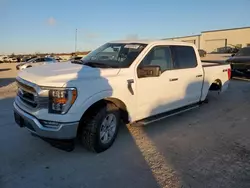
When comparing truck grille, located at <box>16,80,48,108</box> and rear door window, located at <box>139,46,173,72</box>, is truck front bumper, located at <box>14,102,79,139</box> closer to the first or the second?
truck grille, located at <box>16,80,48,108</box>

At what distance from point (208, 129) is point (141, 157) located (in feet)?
6.88

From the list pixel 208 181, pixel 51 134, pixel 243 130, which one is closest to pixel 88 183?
pixel 51 134

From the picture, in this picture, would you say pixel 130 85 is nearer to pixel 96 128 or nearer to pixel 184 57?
pixel 96 128

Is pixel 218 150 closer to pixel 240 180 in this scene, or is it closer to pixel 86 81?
pixel 240 180

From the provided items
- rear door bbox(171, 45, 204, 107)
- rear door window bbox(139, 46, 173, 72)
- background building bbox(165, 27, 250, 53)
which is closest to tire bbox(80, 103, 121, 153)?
rear door window bbox(139, 46, 173, 72)

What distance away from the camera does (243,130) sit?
5395 millimetres

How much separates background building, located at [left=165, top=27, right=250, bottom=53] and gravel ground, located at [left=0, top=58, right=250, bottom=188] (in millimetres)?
53882

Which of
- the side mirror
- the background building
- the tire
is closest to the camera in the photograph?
the tire

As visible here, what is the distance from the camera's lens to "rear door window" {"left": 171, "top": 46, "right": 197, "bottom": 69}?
5570mm

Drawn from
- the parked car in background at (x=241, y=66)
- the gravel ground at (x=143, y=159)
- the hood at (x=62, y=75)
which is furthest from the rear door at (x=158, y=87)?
the parked car in background at (x=241, y=66)

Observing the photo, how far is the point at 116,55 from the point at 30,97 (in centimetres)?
187

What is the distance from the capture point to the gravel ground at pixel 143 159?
3344mm


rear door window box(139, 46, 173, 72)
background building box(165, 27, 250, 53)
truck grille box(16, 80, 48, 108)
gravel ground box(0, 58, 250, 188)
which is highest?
background building box(165, 27, 250, 53)

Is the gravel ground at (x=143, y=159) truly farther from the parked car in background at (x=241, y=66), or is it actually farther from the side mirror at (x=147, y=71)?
the parked car in background at (x=241, y=66)
